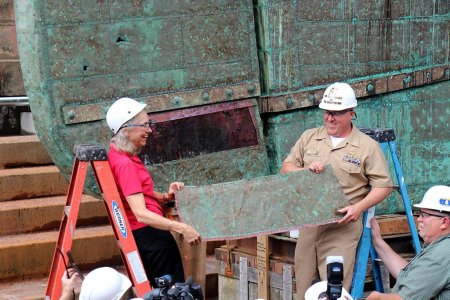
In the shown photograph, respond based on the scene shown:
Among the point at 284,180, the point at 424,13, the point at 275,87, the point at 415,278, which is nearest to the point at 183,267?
the point at 284,180

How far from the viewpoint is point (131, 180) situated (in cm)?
565

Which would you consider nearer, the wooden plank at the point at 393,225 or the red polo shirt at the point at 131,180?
the red polo shirt at the point at 131,180

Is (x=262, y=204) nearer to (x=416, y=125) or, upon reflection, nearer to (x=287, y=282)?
(x=287, y=282)

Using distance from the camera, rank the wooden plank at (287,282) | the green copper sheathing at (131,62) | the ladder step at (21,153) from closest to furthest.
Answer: the green copper sheathing at (131,62), the wooden plank at (287,282), the ladder step at (21,153)

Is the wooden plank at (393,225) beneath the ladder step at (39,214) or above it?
above

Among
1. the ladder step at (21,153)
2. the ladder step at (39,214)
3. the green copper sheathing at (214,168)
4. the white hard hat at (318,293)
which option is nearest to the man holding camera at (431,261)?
the white hard hat at (318,293)

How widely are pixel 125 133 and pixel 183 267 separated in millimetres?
956

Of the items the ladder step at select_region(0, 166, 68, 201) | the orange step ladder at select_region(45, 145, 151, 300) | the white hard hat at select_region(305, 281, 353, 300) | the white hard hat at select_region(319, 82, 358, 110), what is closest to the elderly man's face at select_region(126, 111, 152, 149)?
the orange step ladder at select_region(45, 145, 151, 300)

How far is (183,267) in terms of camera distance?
6191 millimetres

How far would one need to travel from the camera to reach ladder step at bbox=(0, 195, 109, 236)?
315 inches

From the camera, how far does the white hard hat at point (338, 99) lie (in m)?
5.85

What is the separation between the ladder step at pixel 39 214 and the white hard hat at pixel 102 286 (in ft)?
12.7

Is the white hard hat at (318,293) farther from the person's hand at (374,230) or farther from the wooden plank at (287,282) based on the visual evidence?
the wooden plank at (287,282)

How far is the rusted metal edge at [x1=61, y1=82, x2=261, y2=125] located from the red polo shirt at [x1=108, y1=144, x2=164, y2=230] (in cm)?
43
